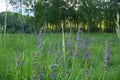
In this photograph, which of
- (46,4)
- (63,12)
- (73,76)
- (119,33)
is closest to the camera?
(73,76)

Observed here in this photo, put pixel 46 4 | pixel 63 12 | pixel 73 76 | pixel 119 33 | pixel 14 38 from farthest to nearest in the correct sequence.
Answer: pixel 63 12 < pixel 46 4 < pixel 14 38 < pixel 119 33 < pixel 73 76

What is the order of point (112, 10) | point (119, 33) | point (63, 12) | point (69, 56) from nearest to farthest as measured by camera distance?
1. point (119, 33)
2. point (69, 56)
3. point (112, 10)
4. point (63, 12)

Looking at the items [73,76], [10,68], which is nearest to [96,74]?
[73,76]

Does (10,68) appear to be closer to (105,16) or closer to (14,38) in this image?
(14,38)

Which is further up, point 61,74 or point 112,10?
point 112,10

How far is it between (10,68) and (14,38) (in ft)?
11.8

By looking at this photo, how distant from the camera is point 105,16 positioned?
120 feet

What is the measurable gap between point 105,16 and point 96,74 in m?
34.2

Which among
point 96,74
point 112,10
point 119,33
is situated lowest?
point 96,74

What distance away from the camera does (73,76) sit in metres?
2.91

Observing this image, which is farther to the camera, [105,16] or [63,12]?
[63,12]

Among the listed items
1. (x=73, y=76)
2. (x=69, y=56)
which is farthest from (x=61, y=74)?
(x=69, y=56)

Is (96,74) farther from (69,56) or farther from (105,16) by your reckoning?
(105,16)

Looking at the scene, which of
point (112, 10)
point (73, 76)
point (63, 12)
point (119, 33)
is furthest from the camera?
point (63, 12)
